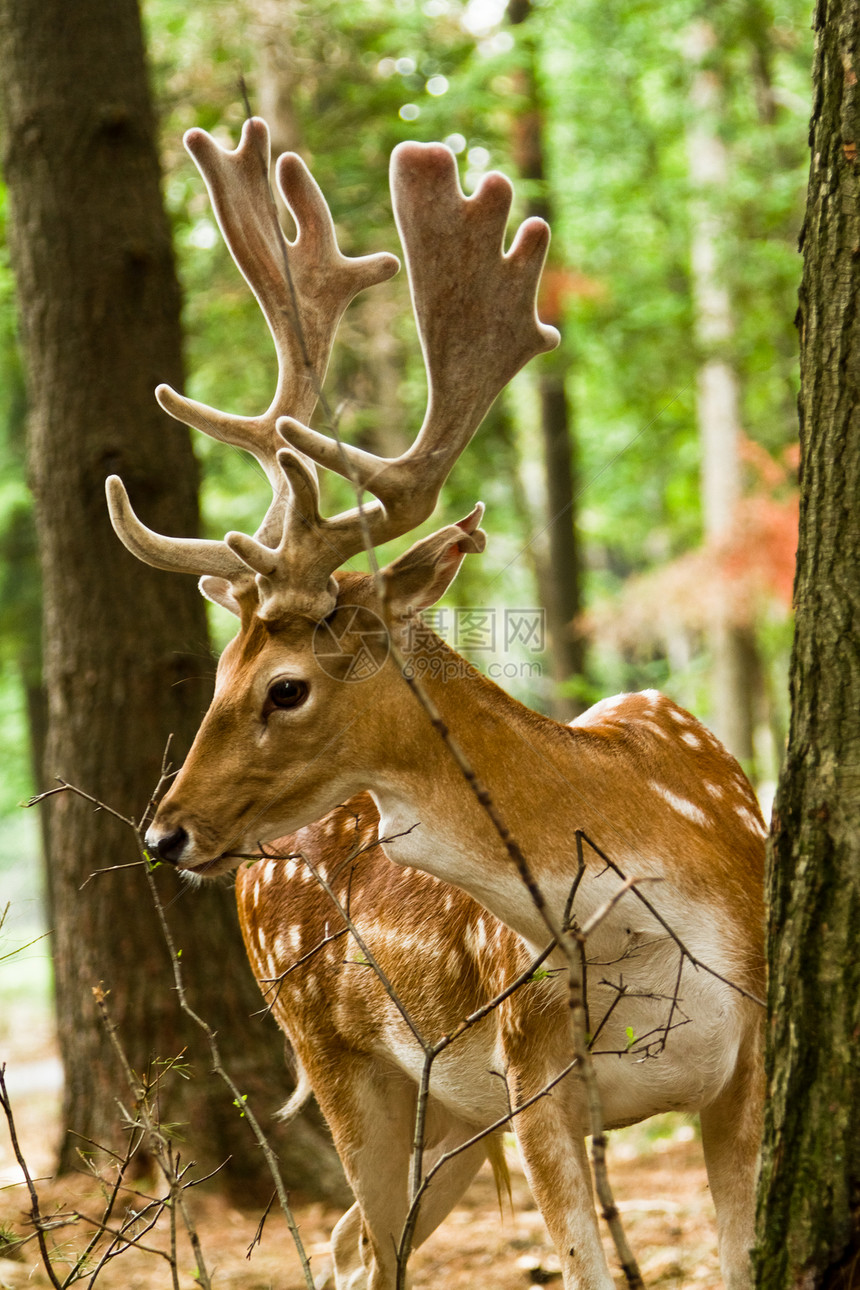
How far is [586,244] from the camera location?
55.5 feet

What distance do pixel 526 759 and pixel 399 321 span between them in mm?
10972

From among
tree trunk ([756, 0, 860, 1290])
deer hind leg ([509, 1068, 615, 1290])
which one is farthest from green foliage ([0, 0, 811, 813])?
deer hind leg ([509, 1068, 615, 1290])

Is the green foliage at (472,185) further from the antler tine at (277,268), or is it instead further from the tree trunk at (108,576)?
the antler tine at (277,268)

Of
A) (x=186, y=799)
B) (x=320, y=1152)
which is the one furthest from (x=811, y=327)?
(x=320, y=1152)

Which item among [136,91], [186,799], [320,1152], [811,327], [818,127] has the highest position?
[136,91]

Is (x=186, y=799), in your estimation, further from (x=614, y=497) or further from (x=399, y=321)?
(x=614, y=497)

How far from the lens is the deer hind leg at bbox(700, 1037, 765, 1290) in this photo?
3059mm

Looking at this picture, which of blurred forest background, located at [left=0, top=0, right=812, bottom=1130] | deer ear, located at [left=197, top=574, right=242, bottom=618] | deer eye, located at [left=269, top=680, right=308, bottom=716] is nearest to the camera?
deer eye, located at [left=269, top=680, right=308, bottom=716]

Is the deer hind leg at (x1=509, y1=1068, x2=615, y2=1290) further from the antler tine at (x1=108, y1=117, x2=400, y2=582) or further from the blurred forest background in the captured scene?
the blurred forest background

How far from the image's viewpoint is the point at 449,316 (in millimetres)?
3211

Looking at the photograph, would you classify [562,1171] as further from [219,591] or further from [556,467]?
[556,467]

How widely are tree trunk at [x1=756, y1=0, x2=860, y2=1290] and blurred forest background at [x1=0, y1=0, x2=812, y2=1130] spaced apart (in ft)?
23.1

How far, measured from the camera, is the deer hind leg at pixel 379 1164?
4.14 metres

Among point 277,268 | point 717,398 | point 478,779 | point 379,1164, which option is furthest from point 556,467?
point 478,779
